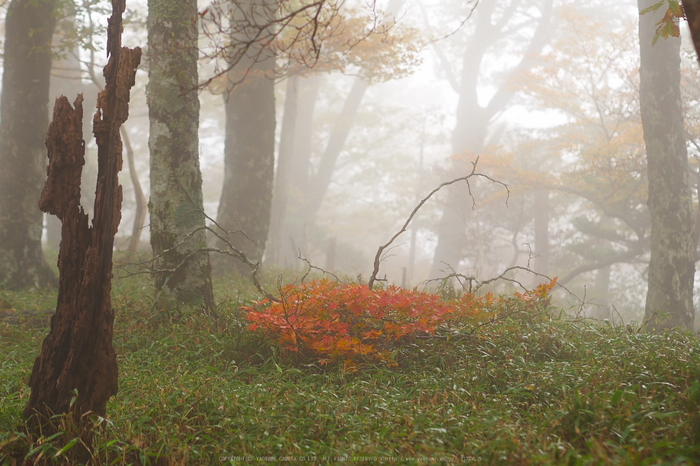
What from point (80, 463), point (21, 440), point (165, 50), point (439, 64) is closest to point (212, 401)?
point (80, 463)

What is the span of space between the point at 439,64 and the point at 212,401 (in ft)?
86.3

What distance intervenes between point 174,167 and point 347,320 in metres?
2.82

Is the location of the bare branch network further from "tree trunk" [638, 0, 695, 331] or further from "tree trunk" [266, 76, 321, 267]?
"tree trunk" [266, 76, 321, 267]

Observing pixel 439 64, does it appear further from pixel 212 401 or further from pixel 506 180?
pixel 212 401

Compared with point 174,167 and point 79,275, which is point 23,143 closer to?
point 174,167

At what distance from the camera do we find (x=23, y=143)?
7711mm

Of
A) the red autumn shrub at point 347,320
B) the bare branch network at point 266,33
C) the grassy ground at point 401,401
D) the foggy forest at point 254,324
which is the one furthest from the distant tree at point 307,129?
the grassy ground at point 401,401

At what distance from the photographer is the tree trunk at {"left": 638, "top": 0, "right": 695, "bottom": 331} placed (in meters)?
8.02

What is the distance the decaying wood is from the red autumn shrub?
4.90ft

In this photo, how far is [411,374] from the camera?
4078 millimetres

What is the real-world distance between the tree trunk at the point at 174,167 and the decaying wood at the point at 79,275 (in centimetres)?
257

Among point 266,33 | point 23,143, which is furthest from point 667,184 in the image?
point 23,143

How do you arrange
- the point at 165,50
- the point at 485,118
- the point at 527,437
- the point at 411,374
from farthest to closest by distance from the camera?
the point at 485,118, the point at 165,50, the point at 411,374, the point at 527,437

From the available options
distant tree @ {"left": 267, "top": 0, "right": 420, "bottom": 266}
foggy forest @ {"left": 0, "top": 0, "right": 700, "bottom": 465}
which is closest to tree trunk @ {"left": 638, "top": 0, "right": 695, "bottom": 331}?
foggy forest @ {"left": 0, "top": 0, "right": 700, "bottom": 465}
